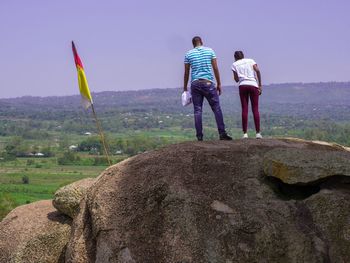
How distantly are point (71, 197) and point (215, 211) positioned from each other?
15.5 ft

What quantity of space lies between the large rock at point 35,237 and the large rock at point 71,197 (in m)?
0.46

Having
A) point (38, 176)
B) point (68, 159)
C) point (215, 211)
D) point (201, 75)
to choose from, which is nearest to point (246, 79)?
point (201, 75)

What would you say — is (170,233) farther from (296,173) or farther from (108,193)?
(296,173)

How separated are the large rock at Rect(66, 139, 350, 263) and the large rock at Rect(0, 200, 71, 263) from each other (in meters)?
1.62

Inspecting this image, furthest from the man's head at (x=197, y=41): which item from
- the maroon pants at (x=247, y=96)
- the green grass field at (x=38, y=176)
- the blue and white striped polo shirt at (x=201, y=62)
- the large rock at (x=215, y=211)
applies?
the green grass field at (x=38, y=176)

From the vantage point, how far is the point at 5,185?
4279 inches

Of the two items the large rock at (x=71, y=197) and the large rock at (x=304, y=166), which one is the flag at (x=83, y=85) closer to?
the large rock at (x=71, y=197)

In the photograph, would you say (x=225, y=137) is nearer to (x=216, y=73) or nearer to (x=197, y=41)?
(x=216, y=73)

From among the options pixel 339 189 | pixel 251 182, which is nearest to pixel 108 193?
pixel 251 182

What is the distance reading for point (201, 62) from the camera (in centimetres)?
1496

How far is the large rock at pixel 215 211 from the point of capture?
456 inches

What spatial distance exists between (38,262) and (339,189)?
7.70m

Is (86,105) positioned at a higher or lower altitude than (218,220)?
higher

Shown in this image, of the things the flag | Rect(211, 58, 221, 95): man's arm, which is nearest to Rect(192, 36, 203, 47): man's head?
Rect(211, 58, 221, 95): man's arm
